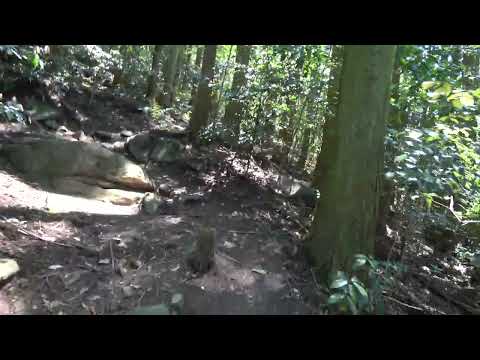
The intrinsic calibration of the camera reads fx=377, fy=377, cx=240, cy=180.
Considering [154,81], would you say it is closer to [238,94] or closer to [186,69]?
[186,69]

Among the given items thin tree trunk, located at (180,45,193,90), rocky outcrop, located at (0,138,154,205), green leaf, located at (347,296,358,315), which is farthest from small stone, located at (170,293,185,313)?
thin tree trunk, located at (180,45,193,90)

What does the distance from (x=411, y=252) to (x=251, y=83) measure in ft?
13.2

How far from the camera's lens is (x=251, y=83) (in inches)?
265

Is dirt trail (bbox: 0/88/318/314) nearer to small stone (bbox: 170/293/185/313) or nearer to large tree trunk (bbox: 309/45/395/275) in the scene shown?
small stone (bbox: 170/293/185/313)

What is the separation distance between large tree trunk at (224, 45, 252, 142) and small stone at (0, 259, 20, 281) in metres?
4.53

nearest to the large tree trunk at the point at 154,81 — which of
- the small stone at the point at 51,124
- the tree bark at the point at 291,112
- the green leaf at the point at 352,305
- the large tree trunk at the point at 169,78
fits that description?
the large tree trunk at the point at 169,78

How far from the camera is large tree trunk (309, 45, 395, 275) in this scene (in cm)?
382

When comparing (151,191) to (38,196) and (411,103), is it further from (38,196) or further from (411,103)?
(411,103)

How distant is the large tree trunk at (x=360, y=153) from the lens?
3.82 metres

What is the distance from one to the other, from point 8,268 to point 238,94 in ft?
15.4

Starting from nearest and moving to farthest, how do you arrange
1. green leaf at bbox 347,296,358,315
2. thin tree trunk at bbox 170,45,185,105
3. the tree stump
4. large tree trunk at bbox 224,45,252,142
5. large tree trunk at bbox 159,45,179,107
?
green leaf at bbox 347,296,358,315 → the tree stump → large tree trunk at bbox 224,45,252,142 → large tree trunk at bbox 159,45,179,107 → thin tree trunk at bbox 170,45,185,105

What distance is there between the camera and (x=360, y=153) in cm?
382

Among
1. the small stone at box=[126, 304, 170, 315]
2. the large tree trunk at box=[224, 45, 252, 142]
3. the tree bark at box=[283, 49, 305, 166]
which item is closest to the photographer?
the small stone at box=[126, 304, 170, 315]
